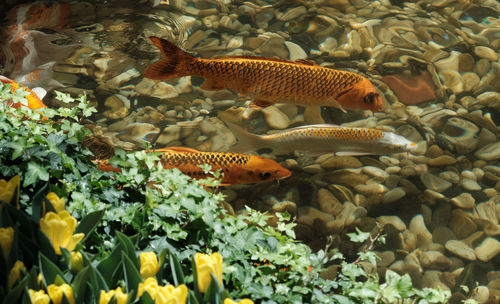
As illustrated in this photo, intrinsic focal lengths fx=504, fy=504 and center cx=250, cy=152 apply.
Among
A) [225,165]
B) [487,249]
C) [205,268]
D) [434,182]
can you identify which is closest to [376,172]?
[434,182]

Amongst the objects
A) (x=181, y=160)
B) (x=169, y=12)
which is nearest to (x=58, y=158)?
(x=181, y=160)

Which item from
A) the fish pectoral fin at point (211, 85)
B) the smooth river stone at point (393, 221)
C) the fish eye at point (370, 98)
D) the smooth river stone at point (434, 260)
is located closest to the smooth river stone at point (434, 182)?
the smooth river stone at point (393, 221)

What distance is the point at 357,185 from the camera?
117 inches

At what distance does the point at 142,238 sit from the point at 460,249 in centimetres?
200

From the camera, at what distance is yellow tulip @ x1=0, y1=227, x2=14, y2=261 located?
3.70 feet

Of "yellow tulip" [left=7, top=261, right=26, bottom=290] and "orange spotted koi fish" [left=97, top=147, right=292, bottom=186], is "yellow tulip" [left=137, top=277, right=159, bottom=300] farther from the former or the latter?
"orange spotted koi fish" [left=97, top=147, right=292, bottom=186]

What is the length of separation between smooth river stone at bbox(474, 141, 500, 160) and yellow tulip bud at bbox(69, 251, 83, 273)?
2717 mm

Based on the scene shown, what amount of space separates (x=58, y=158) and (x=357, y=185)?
6.35ft

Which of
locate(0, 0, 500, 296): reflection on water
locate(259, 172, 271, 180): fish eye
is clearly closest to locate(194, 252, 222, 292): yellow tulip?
locate(259, 172, 271, 180): fish eye

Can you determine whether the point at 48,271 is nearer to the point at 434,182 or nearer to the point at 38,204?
the point at 38,204

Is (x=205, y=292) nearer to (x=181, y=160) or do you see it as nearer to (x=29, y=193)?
(x=29, y=193)

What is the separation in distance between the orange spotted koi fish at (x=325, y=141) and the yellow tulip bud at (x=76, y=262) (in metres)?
1.86

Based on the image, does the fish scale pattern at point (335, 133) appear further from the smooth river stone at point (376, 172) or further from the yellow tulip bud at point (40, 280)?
the yellow tulip bud at point (40, 280)

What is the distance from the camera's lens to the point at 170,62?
2.77 m
